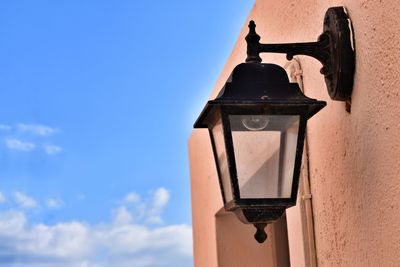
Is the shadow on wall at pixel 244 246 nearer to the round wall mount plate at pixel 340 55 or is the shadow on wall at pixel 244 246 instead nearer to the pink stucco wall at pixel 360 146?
the pink stucco wall at pixel 360 146

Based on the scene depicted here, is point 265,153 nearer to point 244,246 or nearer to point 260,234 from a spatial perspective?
point 260,234

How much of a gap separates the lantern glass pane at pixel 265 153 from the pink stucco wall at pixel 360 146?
268mm

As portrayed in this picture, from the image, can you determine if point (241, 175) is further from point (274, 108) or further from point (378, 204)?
point (378, 204)

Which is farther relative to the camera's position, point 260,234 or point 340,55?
point 340,55

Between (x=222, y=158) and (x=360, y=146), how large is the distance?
483mm

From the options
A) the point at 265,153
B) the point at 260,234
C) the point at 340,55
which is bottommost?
the point at 260,234

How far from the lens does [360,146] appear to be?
2770 millimetres

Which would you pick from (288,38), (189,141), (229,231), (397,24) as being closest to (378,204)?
(397,24)

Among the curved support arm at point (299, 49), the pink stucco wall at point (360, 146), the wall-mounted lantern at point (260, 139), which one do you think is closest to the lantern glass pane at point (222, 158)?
the wall-mounted lantern at point (260, 139)

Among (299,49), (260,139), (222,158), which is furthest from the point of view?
(299,49)

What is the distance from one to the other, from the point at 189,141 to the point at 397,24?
5662 mm

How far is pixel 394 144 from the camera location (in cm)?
243

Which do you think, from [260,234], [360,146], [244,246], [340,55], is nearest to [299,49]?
[340,55]

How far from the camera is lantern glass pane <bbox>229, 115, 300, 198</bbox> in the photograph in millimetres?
2625
